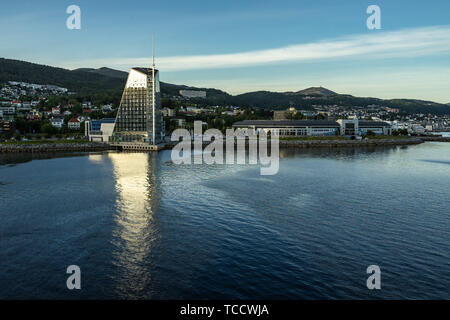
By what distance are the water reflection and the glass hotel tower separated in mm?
53472

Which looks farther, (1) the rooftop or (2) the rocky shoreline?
(1) the rooftop

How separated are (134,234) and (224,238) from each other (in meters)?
6.80

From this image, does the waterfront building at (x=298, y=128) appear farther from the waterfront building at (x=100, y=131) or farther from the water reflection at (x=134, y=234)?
the water reflection at (x=134, y=234)

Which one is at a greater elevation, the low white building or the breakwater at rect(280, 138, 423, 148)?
the low white building

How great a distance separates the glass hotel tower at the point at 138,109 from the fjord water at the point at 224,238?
2128 inches

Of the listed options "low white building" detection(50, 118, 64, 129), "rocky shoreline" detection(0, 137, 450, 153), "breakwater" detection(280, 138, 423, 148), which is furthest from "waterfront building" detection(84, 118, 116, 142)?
"breakwater" detection(280, 138, 423, 148)

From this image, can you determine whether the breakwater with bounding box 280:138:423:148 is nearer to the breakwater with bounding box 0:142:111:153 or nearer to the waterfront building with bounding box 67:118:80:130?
the breakwater with bounding box 0:142:111:153

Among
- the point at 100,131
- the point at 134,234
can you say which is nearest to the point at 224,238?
the point at 134,234

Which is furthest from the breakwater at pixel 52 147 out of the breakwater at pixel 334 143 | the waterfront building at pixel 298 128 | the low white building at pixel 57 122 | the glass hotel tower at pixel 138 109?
the waterfront building at pixel 298 128

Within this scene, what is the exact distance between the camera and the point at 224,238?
2395 centimetres

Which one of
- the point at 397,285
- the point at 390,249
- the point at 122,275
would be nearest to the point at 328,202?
the point at 390,249

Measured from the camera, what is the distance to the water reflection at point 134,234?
1767 cm

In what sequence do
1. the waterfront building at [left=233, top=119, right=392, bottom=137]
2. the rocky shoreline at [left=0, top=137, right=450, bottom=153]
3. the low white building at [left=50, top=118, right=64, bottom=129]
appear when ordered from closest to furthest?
the rocky shoreline at [left=0, top=137, right=450, bottom=153] → the low white building at [left=50, top=118, right=64, bottom=129] → the waterfront building at [left=233, top=119, right=392, bottom=137]

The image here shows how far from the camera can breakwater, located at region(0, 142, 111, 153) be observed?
82125 millimetres
